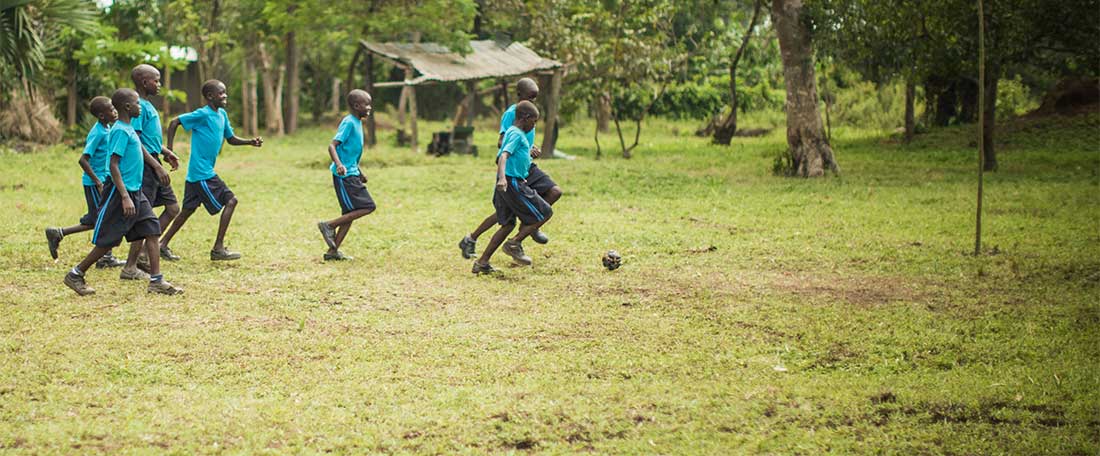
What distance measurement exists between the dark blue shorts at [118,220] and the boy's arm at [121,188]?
63mm

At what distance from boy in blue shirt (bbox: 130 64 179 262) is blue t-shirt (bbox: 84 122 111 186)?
0.93 ft

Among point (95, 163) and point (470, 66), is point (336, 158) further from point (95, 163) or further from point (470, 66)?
point (470, 66)

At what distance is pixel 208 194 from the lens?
909 centimetres

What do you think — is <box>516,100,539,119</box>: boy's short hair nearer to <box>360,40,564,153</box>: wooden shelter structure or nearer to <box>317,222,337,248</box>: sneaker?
<box>317,222,337,248</box>: sneaker

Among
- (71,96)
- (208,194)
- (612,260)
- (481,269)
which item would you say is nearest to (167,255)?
(208,194)

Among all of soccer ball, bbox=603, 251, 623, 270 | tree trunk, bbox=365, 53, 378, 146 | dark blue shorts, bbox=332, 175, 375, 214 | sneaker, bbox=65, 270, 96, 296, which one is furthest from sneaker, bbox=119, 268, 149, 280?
tree trunk, bbox=365, 53, 378, 146

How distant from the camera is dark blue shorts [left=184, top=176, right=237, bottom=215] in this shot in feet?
29.8

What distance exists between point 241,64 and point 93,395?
89.7 ft

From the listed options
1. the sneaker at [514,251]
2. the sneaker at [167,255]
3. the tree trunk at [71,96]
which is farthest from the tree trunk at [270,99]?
the sneaker at [514,251]

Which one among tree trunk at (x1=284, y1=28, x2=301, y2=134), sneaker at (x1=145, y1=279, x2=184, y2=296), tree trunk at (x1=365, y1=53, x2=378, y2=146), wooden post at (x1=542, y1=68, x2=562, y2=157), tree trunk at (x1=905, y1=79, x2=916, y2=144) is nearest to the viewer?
sneaker at (x1=145, y1=279, x2=184, y2=296)

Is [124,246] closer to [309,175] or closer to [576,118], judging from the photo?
[309,175]

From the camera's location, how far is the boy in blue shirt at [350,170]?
930 centimetres

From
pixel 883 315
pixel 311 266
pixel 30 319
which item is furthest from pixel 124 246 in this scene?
pixel 883 315

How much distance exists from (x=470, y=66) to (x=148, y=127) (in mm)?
13043
